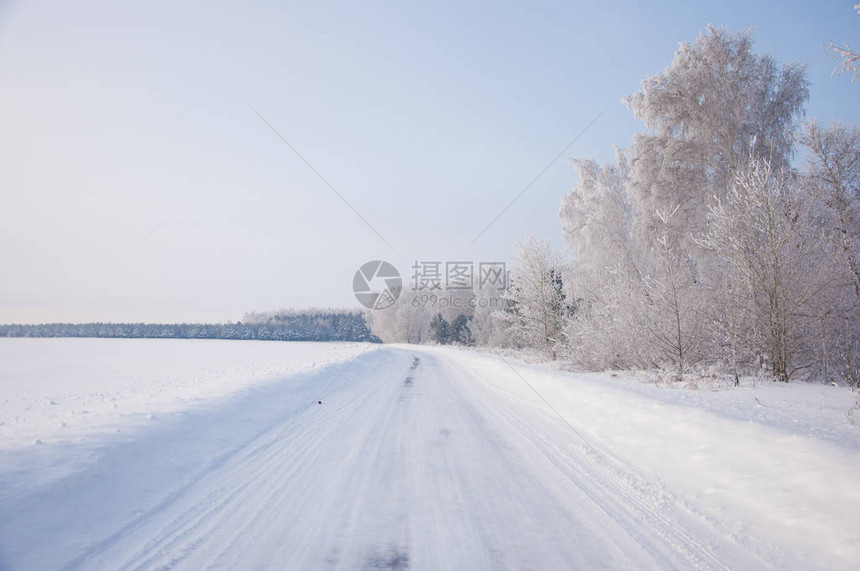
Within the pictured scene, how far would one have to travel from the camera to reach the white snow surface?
9.78 feet

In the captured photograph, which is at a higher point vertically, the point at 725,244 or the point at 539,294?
the point at 725,244

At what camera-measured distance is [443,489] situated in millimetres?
4223

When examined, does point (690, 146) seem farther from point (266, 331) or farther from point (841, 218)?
point (266, 331)

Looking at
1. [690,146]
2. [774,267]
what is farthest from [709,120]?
[774,267]

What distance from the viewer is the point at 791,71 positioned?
1438 centimetres

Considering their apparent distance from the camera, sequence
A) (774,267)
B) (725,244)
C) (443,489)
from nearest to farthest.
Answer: (443,489)
(774,267)
(725,244)

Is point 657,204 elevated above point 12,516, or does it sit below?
above

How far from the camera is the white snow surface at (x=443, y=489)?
2.98 metres

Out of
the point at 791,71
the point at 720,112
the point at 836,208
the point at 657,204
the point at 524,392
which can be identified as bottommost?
the point at 524,392

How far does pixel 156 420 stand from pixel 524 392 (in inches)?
331

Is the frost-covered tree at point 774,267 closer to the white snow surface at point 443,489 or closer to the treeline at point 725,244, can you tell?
the treeline at point 725,244

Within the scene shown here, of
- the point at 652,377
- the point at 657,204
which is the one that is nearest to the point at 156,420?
the point at 652,377

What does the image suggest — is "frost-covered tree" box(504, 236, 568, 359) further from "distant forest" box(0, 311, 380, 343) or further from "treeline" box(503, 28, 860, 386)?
"distant forest" box(0, 311, 380, 343)

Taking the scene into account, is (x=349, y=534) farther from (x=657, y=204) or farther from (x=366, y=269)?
(x=366, y=269)
